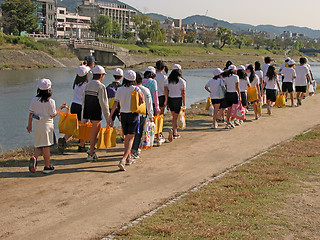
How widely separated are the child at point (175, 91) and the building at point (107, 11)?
12172cm

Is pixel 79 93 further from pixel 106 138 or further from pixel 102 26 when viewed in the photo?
pixel 102 26

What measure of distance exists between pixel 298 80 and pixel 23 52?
135 feet

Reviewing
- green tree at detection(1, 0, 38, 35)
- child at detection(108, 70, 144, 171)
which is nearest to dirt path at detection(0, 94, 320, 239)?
child at detection(108, 70, 144, 171)

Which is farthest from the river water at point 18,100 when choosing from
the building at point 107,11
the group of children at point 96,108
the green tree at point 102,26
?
the building at point 107,11

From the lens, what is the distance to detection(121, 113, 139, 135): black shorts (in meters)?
7.44

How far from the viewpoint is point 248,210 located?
5238 millimetres

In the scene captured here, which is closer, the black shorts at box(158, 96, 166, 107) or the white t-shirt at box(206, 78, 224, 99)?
the black shorts at box(158, 96, 166, 107)

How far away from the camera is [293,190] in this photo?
6062mm

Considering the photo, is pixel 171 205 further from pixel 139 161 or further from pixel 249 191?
pixel 139 161

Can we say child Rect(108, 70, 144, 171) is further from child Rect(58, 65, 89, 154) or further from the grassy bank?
the grassy bank

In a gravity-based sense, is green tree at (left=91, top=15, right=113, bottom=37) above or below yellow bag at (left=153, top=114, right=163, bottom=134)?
above

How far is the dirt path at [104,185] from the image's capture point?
4.98 meters

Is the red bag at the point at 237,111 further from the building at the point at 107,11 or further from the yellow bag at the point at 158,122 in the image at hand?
the building at the point at 107,11

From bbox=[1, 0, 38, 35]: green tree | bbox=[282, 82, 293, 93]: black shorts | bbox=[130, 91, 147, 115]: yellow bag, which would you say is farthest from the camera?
bbox=[1, 0, 38, 35]: green tree
